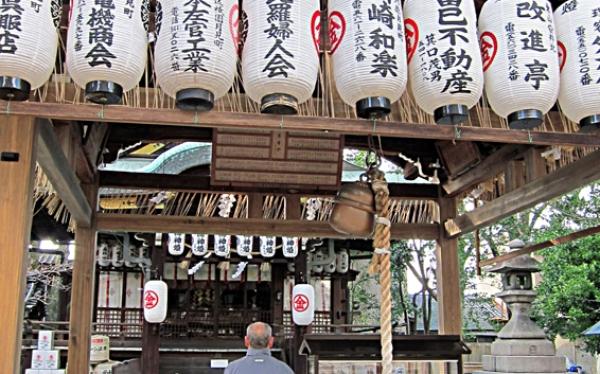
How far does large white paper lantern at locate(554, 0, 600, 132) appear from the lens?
3.05 m

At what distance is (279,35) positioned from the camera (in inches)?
107

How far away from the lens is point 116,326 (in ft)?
41.2

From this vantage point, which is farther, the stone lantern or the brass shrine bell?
the stone lantern

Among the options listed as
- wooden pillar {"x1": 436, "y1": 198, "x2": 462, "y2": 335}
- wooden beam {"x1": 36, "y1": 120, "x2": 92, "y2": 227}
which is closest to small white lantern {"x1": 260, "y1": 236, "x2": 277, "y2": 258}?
wooden pillar {"x1": 436, "y1": 198, "x2": 462, "y2": 335}

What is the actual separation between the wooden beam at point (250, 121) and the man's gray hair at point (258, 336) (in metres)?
1.47

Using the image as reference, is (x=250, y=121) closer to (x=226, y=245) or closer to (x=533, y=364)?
(x=533, y=364)

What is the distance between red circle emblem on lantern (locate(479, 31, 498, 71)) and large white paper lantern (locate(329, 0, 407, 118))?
0.45 metres

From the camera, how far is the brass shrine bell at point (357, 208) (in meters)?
3.80

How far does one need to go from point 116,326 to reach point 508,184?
9493 mm

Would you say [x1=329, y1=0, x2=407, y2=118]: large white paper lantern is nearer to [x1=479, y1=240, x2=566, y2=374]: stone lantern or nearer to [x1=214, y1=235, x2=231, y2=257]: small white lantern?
[x1=479, y1=240, x2=566, y2=374]: stone lantern

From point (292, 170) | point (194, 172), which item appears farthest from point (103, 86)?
point (194, 172)

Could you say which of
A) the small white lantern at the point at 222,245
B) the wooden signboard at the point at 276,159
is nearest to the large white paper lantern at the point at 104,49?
the wooden signboard at the point at 276,159

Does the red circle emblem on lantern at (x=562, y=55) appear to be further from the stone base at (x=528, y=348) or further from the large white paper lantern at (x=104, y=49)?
the stone base at (x=528, y=348)

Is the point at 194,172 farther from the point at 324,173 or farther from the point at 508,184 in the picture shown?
→ the point at 508,184
